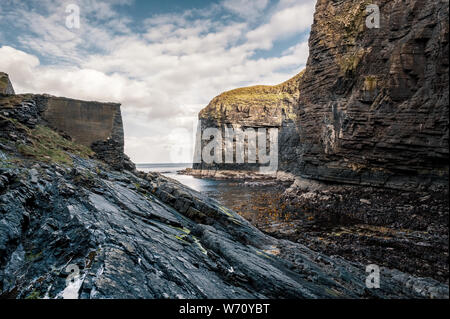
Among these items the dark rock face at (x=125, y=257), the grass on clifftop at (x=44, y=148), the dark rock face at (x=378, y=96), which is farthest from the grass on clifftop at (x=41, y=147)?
the dark rock face at (x=378, y=96)

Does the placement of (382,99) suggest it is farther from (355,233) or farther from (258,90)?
(258,90)

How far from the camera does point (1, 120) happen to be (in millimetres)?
11062

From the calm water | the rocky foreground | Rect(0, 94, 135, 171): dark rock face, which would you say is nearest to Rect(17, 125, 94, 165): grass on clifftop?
the rocky foreground

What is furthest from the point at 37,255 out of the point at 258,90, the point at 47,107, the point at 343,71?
the point at 258,90

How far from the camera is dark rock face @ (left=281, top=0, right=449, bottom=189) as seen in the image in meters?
15.3

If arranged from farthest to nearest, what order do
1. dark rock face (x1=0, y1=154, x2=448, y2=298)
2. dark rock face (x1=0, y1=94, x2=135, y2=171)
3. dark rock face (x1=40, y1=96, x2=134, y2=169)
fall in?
1. dark rock face (x1=40, y1=96, x2=134, y2=169)
2. dark rock face (x1=0, y1=94, x2=135, y2=171)
3. dark rock face (x1=0, y1=154, x2=448, y2=298)

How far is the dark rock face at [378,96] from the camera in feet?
50.3

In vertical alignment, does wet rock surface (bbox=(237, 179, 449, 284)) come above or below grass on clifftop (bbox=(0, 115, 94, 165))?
below

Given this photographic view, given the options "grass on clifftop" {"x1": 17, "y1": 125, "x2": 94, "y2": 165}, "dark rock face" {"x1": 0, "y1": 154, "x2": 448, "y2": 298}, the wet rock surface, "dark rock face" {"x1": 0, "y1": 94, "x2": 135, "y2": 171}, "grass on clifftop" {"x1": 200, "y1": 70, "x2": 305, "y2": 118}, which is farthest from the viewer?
"grass on clifftop" {"x1": 200, "y1": 70, "x2": 305, "y2": 118}

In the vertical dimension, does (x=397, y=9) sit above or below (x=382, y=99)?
above

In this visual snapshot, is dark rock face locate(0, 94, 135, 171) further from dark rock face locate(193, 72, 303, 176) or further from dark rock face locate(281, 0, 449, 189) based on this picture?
dark rock face locate(193, 72, 303, 176)

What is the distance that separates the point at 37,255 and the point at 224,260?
5.06 metres

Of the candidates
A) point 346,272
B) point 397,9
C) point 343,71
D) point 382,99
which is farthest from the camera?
point 343,71
